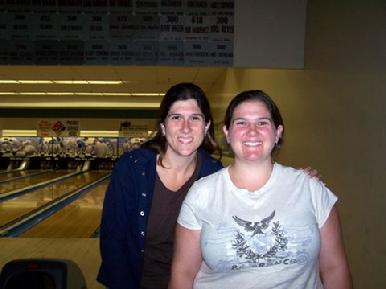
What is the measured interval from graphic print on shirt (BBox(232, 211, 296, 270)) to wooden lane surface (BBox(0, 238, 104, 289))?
9.38 ft

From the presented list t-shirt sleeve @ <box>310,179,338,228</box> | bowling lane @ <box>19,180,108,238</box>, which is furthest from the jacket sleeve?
bowling lane @ <box>19,180,108,238</box>

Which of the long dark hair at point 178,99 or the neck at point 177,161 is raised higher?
the long dark hair at point 178,99

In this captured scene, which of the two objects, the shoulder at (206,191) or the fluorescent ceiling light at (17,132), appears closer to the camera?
the shoulder at (206,191)

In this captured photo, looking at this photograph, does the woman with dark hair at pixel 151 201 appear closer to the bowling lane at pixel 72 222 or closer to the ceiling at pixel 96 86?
the bowling lane at pixel 72 222

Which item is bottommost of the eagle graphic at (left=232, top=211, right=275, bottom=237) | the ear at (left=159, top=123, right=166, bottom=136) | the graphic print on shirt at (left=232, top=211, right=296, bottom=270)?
the graphic print on shirt at (left=232, top=211, right=296, bottom=270)

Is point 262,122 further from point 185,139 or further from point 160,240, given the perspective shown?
point 160,240

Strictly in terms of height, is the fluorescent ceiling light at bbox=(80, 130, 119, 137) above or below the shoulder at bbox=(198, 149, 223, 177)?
below

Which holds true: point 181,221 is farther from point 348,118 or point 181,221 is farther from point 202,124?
Answer: point 348,118

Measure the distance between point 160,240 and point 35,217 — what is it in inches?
208

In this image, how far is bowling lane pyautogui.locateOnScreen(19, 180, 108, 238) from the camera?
208 inches

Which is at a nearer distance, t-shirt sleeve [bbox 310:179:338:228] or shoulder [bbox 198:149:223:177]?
t-shirt sleeve [bbox 310:179:338:228]

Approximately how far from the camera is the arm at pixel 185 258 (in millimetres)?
1207

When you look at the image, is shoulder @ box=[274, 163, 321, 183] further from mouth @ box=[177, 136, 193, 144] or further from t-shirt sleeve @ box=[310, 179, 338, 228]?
mouth @ box=[177, 136, 193, 144]

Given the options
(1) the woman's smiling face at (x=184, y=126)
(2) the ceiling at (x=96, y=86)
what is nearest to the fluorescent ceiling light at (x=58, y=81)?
(2) the ceiling at (x=96, y=86)
